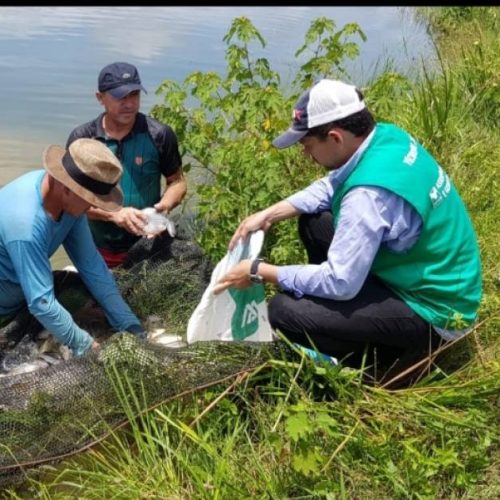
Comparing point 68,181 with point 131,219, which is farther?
point 131,219

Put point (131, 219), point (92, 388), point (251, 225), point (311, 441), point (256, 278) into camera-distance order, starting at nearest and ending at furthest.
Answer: point (311, 441)
point (92, 388)
point (256, 278)
point (251, 225)
point (131, 219)

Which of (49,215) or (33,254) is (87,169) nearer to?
(49,215)

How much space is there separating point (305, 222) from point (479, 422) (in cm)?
124

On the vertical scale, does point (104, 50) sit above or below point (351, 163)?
below

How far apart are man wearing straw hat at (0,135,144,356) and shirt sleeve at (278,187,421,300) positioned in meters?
0.96

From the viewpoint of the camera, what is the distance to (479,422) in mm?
2502

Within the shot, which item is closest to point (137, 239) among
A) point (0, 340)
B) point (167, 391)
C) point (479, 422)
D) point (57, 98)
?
point (0, 340)

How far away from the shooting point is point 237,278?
2957 millimetres

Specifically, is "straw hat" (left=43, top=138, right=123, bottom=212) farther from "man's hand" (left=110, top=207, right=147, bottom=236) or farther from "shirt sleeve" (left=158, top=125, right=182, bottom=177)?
"shirt sleeve" (left=158, top=125, right=182, bottom=177)

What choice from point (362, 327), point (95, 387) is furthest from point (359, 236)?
point (95, 387)

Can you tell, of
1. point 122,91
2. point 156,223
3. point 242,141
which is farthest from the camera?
point 242,141

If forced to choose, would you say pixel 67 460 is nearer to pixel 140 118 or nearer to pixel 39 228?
pixel 39 228

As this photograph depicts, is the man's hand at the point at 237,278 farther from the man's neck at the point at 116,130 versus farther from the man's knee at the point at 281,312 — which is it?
the man's neck at the point at 116,130

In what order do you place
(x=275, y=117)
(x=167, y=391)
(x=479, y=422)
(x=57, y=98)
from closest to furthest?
(x=479, y=422) < (x=167, y=391) < (x=275, y=117) < (x=57, y=98)
